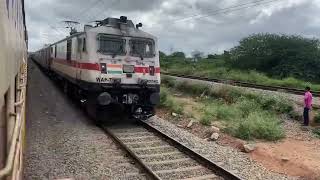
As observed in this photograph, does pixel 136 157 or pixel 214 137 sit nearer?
pixel 136 157

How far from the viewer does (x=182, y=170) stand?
25.7ft

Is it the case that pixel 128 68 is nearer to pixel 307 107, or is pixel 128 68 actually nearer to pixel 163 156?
pixel 163 156


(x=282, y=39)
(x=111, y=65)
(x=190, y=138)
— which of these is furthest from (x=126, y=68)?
(x=282, y=39)

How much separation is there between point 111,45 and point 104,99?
171cm

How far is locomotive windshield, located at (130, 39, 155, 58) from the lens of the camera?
12444 mm

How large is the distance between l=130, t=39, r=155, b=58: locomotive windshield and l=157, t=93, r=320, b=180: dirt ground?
8.16 ft

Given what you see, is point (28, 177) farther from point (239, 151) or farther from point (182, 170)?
point (239, 151)

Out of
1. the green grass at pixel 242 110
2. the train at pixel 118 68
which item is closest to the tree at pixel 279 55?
the green grass at pixel 242 110

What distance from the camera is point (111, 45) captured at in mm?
12164

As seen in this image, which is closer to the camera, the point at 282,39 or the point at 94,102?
the point at 94,102

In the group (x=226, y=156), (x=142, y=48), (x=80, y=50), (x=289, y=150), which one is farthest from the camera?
(x=80, y=50)

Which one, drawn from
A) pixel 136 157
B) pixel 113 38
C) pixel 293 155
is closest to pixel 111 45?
pixel 113 38

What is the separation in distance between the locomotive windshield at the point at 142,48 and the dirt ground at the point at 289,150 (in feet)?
8.16

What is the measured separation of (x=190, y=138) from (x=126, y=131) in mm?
1933
